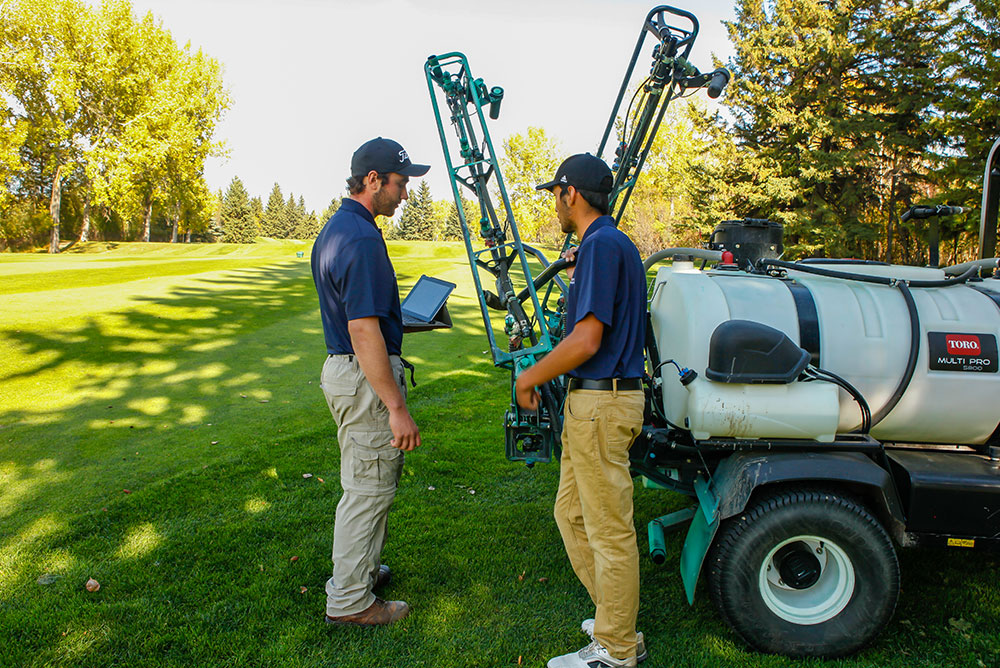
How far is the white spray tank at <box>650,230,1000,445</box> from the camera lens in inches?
116

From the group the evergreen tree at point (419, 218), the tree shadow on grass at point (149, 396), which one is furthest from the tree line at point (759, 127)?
the evergreen tree at point (419, 218)

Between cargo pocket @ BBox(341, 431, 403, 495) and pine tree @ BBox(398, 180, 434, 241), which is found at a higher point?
pine tree @ BBox(398, 180, 434, 241)

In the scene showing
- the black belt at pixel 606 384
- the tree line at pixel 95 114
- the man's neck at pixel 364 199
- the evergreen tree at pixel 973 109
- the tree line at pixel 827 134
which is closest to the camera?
the black belt at pixel 606 384

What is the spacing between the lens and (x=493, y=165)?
368 centimetres

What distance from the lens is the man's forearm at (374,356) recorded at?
2.89 metres

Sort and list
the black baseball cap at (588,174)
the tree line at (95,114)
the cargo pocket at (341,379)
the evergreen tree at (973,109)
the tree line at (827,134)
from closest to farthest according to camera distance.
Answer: the black baseball cap at (588,174), the cargo pocket at (341,379), the evergreen tree at (973,109), the tree line at (827,134), the tree line at (95,114)

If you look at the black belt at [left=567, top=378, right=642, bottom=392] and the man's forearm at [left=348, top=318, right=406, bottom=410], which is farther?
the man's forearm at [left=348, top=318, right=406, bottom=410]

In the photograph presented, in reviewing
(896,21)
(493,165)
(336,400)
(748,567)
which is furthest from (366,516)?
(896,21)

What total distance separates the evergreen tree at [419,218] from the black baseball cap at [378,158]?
79530 mm

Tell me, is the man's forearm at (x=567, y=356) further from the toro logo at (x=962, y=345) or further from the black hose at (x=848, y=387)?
the toro logo at (x=962, y=345)

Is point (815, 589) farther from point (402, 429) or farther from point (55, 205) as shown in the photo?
point (55, 205)

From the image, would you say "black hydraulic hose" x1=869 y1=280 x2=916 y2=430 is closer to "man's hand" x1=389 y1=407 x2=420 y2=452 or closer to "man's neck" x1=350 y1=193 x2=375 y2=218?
"man's hand" x1=389 y1=407 x2=420 y2=452

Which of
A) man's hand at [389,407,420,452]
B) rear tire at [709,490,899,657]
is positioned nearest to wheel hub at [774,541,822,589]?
rear tire at [709,490,899,657]

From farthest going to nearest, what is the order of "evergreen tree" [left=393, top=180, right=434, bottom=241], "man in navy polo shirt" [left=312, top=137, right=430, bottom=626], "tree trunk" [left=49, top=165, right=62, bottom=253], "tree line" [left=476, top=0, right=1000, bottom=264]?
1. "evergreen tree" [left=393, top=180, right=434, bottom=241]
2. "tree trunk" [left=49, top=165, right=62, bottom=253]
3. "tree line" [left=476, top=0, right=1000, bottom=264]
4. "man in navy polo shirt" [left=312, top=137, right=430, bottom=626]
